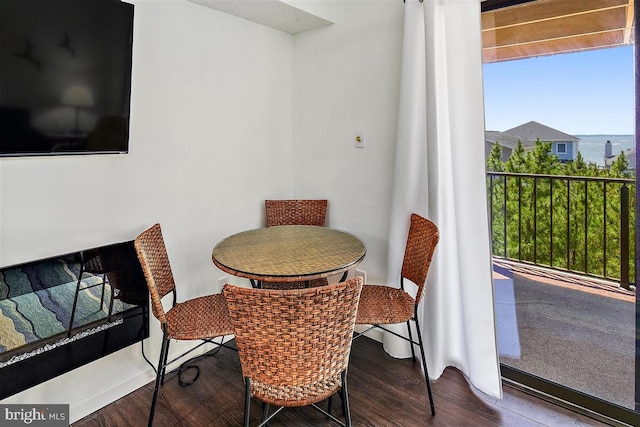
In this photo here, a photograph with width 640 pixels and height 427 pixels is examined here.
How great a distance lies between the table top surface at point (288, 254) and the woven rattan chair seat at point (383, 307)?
0.29 m

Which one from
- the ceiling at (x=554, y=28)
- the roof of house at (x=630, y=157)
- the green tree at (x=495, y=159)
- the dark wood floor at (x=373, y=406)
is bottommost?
the dark wood floor at (x=373, y=406)

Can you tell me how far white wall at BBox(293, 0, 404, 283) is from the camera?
2443 mm

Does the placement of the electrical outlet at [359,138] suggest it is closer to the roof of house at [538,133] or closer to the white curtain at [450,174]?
the white curtain at [450,174]

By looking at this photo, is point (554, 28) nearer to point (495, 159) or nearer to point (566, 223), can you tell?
point (495, 159)

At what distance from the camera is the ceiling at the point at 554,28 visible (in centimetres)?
182

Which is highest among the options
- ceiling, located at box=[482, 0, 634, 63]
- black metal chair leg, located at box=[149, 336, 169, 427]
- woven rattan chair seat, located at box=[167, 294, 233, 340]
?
ceiling, located at box=[482, 0, 634, 63]

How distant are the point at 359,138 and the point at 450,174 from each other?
2.35 feet

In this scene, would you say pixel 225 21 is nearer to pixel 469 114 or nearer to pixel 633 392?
pixel 469 114

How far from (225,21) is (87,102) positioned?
3.70 ft

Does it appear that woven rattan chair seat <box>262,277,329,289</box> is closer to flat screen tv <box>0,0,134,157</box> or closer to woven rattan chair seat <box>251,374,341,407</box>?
woven rattan chair seat <box>251,374,341,407</box>

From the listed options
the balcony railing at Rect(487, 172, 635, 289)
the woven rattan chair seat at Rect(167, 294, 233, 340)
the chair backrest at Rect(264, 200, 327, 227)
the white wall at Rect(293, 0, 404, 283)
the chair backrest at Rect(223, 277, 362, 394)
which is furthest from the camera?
the chair backrest at Rect(264, 200, 327, 227)

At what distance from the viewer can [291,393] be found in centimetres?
136

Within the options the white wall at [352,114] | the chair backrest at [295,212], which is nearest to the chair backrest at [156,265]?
the chair backrest at [295,212]

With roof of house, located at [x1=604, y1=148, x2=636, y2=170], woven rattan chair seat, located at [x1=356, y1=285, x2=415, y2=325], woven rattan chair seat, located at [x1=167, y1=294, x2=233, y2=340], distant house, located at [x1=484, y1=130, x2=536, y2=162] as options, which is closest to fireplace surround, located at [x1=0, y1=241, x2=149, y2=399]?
woven rattan chair seat, located at [x1=167, y1=294, x2=233, y2=340]
